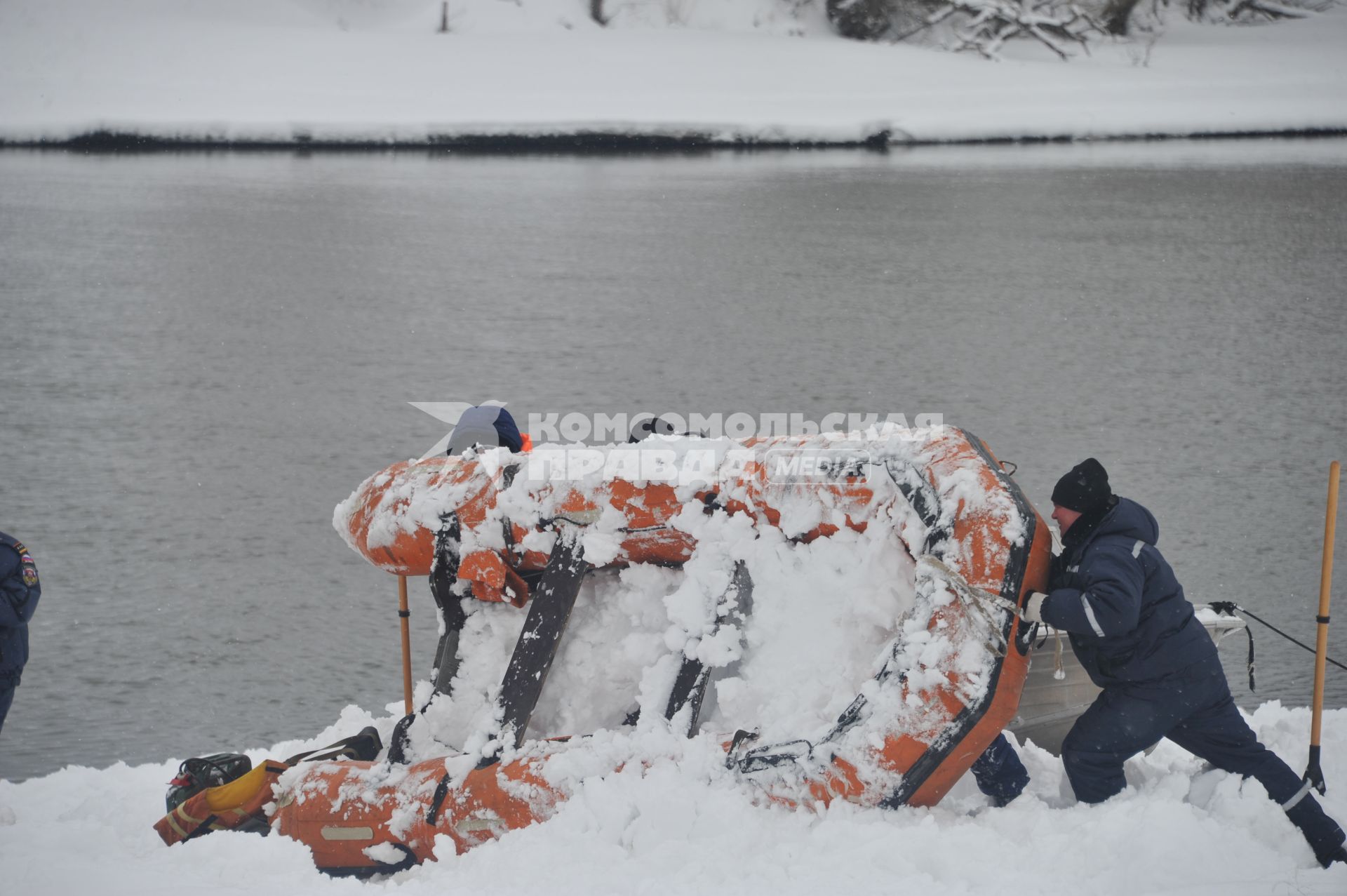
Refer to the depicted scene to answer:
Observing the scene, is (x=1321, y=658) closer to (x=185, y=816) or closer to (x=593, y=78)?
(x=185, y=816)

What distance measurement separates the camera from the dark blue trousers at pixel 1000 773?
404 centimetres

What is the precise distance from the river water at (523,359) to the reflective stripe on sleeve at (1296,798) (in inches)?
97.3

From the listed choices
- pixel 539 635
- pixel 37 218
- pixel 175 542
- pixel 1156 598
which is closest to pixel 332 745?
pixel 539 635

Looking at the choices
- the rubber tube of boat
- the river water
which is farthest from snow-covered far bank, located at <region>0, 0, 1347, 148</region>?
the rubber tube of boat

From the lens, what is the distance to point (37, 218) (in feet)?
65.9

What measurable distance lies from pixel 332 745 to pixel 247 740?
1.32 m

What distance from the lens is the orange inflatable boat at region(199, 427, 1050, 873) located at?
379 centimetres

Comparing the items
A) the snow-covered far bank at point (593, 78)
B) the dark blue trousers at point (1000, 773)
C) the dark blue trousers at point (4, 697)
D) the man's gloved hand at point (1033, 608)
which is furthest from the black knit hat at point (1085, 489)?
the snow-covered far bank at point (593, 78)

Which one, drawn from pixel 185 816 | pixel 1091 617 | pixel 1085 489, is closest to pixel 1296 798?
pixel 1091 617

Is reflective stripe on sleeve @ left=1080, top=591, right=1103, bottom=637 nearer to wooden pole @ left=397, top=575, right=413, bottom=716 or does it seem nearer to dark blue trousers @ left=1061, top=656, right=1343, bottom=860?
dark blue trousers @ left=1061, top=656, right=1343, bottom=860

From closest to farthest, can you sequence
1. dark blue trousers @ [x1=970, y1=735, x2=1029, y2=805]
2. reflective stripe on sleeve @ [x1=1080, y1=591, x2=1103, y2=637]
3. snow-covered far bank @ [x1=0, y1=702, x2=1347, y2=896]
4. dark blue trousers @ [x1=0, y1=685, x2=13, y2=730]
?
snow-covered far bank @ [x1=0, y1=702, x2=1347, y2=896] < reflective stripe on sleeve @ [x1=1080, y1=591, x2=1103, y2=637] < dark blue trousers @ [x1=970, y1=735, x2=1029, y2=805] < dark blue trousers @ [x1=0, y1=685, x2=13, y2=730]

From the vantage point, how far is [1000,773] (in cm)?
405

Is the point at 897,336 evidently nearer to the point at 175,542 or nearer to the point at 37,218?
the point at 175,542

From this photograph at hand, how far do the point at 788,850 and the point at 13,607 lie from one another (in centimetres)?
261
